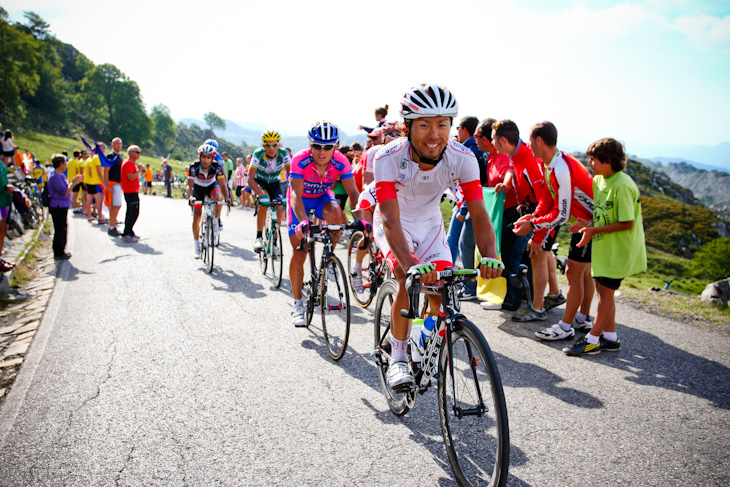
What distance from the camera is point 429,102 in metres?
2.89

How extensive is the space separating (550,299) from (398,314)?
12.5 feet

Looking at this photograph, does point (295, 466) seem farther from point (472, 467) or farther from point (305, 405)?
point (472, 467)

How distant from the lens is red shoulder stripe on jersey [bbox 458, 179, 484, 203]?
3.07 meters

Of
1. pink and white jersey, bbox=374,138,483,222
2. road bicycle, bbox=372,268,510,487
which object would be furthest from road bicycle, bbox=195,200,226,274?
road bicycle, bbox=372,268,510,487

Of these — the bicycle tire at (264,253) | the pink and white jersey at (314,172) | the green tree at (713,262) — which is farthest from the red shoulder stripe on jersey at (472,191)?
the green tree at (713,262)

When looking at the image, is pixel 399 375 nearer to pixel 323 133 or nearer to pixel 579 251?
pixel 579 251

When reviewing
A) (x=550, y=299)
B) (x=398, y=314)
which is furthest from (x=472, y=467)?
(x=550, y=299)

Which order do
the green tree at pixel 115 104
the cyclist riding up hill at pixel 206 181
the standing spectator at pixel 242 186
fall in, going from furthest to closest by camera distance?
the green tree at pixel 115 104 → the standing spectator at pixel 242 186 → the cyclist riding up hill at pixel 206 181

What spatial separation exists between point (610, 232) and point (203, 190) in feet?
25.4

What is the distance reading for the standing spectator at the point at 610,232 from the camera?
14.5 ft

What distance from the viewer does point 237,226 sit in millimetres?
13844

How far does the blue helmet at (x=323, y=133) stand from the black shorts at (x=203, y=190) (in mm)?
4545

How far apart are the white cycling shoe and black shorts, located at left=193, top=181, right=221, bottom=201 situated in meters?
7.06

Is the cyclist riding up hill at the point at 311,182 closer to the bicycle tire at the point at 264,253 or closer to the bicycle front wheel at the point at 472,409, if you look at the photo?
the bicycle tire at the point at 264,253
